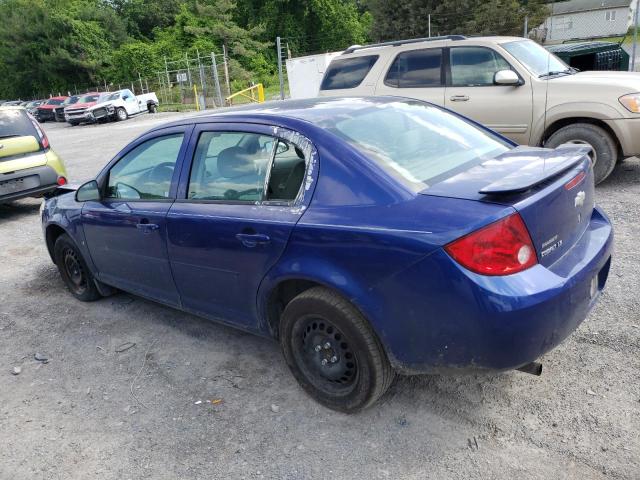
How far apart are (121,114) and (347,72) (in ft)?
83.3

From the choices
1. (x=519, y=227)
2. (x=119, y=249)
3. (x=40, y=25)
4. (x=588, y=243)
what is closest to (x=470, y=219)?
(x=519, y=227)

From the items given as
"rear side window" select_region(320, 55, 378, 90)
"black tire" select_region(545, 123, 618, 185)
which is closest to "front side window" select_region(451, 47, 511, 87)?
"black tire" select_region(545, 123, 618, 185)

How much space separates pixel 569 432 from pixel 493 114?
513cm

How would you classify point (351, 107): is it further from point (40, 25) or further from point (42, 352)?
point (40, 25)

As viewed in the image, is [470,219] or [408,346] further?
[408,346]

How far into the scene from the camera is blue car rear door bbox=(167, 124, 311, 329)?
2951 millimetres

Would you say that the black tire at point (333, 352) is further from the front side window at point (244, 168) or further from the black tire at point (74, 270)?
the black tire at point (74, 270)

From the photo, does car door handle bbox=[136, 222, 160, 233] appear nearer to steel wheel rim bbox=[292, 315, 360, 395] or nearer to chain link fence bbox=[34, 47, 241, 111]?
steel wheel rim bbox=[292, 315, 360, 395]

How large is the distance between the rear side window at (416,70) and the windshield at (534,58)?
0.92 meters

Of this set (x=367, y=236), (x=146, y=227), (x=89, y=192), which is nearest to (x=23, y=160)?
(x=89, y=192)

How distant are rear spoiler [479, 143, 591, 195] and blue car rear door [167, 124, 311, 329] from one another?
3.22ft

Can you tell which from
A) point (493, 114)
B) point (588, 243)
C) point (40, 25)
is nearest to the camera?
point (588, 243)

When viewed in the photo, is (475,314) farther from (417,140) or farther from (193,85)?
(193,85)

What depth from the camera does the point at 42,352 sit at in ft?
13.2
